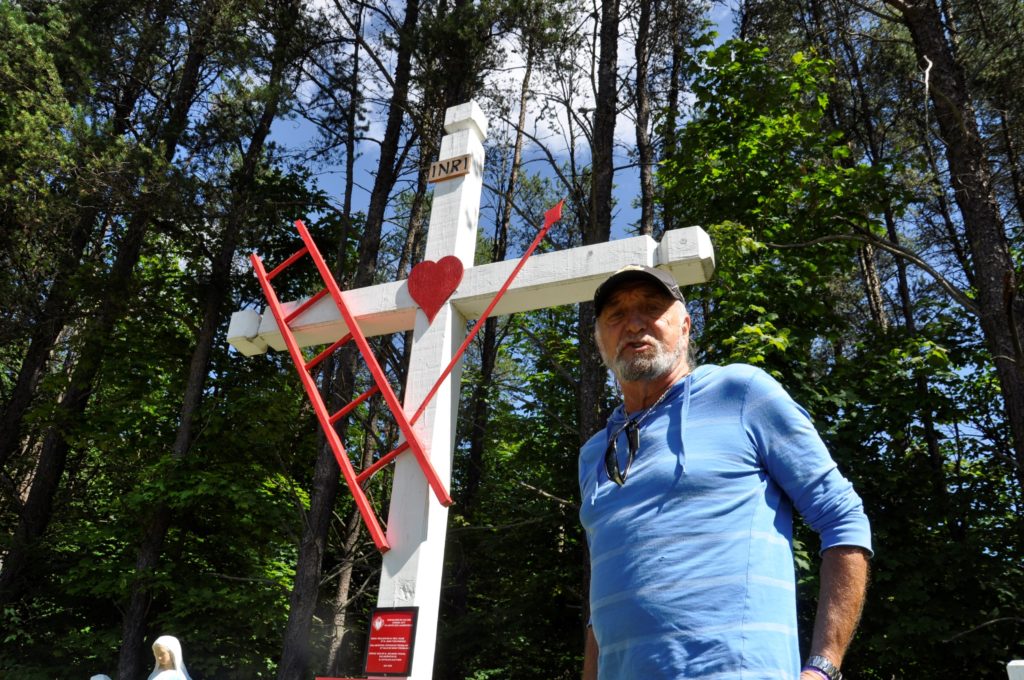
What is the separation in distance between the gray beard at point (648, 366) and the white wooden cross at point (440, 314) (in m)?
2.28

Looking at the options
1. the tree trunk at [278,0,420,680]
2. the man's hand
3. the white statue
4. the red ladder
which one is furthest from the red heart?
the tree trunk at [278,0,420,680]

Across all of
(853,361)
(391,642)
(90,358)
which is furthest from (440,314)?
(90,358)

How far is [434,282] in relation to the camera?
189 inches

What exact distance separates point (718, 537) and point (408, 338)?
13.0 m

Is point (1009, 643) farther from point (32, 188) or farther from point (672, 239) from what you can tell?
point (32, 188)

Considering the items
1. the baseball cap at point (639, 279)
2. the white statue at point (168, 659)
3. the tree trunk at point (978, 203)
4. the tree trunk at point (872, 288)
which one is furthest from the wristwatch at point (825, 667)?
the tree trunk at point (872, 288)

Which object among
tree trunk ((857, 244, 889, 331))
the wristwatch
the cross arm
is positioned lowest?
the wristwatch

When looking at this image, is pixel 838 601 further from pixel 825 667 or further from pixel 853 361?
pixel 853 361

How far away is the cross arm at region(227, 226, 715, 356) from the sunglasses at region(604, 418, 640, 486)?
2391 millimetres

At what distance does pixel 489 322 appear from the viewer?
1619 cm

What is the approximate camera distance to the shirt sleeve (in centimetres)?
163

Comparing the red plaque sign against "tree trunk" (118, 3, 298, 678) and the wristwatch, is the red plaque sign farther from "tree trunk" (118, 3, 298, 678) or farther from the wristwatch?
"tree trunk" (118, 3, 298, 678)

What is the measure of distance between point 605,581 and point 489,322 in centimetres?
1445

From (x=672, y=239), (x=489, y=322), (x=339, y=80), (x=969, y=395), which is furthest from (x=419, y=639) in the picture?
(x=489, y=322)
